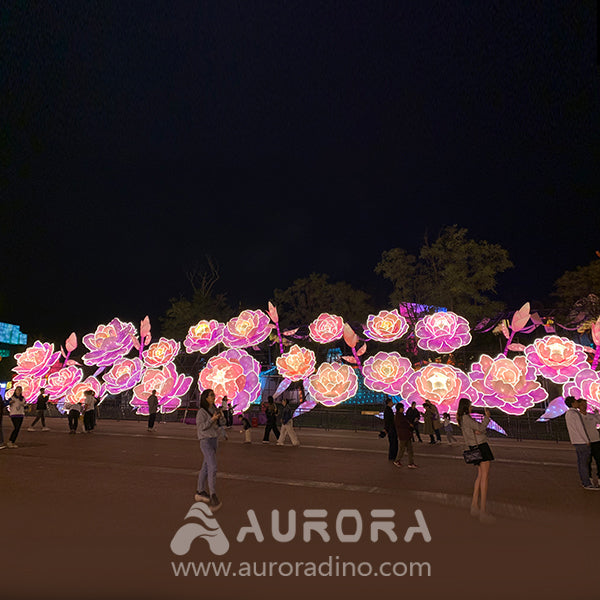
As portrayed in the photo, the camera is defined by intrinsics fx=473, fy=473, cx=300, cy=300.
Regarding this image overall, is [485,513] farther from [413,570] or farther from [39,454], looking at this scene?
[39,454]

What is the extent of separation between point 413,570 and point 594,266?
86.0ft

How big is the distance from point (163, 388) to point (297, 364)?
7762 millimetres

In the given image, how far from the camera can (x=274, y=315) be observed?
83.5ft

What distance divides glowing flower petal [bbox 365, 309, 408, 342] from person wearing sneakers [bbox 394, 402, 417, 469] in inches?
432

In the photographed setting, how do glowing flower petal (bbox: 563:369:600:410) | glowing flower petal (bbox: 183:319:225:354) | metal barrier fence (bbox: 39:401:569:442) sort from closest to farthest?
glowing flower petal (bbox: 563:369:600:410), metal barrier fence (bbox: 39:401:569:442), glowing flower petal (bbox: 183:319:225:354)

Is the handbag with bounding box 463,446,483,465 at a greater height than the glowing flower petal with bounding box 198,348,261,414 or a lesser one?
lesser

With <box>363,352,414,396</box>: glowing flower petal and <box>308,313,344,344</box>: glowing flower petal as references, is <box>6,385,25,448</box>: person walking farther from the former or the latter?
<box>363,352,414,396</box>: glowing flower petal

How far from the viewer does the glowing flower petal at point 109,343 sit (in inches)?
1094

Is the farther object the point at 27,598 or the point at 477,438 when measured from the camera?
the point at 477,438

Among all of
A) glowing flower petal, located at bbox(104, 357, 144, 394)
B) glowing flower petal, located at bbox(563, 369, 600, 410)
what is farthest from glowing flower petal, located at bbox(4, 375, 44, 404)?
glowing flower petal, located at bbox(563, 369, 600, 410)

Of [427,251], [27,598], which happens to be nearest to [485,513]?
[27,598]

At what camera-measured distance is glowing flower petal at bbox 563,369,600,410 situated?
17.2 metres

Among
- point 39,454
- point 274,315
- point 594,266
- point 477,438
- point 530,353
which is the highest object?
point 594,266

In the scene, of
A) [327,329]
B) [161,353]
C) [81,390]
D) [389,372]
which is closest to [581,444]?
[389,372]
